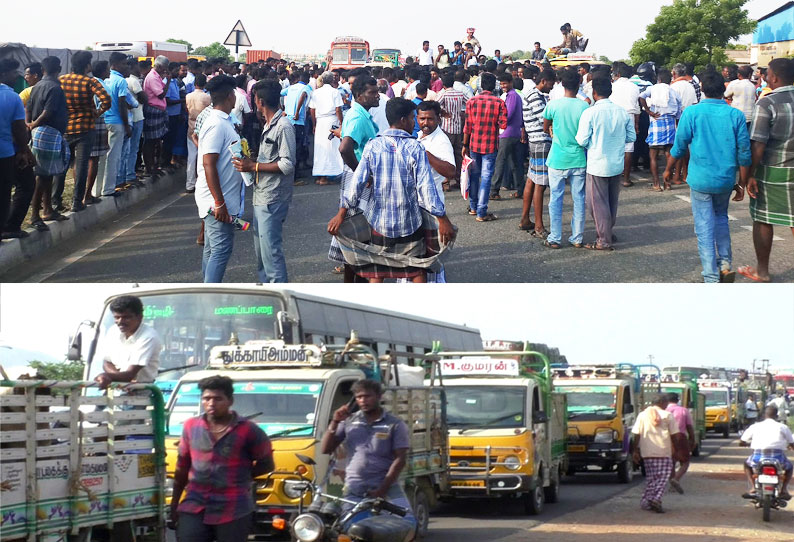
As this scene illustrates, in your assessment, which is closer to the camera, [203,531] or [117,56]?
[203,531]

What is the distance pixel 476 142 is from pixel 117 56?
5.94 metres

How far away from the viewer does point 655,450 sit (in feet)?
42.1

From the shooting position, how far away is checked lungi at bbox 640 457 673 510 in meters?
12.4

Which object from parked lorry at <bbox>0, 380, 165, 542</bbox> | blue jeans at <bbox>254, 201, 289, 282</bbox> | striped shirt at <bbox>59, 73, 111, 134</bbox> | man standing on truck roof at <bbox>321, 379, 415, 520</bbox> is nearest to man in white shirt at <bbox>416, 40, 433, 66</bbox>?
striped shirt at <bbox>59, 73, 111, 134</bbox>

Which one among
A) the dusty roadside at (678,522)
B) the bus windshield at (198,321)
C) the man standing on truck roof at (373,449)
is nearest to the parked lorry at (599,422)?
the dusty roadside at (678,522)

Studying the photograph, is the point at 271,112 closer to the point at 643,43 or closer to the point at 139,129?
the point at 139,129

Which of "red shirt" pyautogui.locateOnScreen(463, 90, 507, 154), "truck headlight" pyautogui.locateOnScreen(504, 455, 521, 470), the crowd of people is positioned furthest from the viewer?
"red shirt" pyautogui.locateOnScreen(463, 90, 507, 154)

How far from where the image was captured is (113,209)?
16391 millimetres

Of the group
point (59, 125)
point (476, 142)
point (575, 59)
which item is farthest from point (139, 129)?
point (575, 59)

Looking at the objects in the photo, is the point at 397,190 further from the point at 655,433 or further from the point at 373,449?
the point at 655,433

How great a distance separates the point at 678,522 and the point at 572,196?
13.4ft

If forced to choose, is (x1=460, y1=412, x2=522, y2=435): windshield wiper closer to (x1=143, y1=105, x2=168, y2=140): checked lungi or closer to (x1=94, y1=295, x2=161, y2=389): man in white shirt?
(x1=94, y1=295, x2=161, y2=389): man in white shirt

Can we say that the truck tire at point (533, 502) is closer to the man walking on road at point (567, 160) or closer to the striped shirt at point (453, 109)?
the man walking on road at point (567, 160)

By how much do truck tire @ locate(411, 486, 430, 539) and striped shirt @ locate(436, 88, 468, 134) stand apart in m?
9.08
